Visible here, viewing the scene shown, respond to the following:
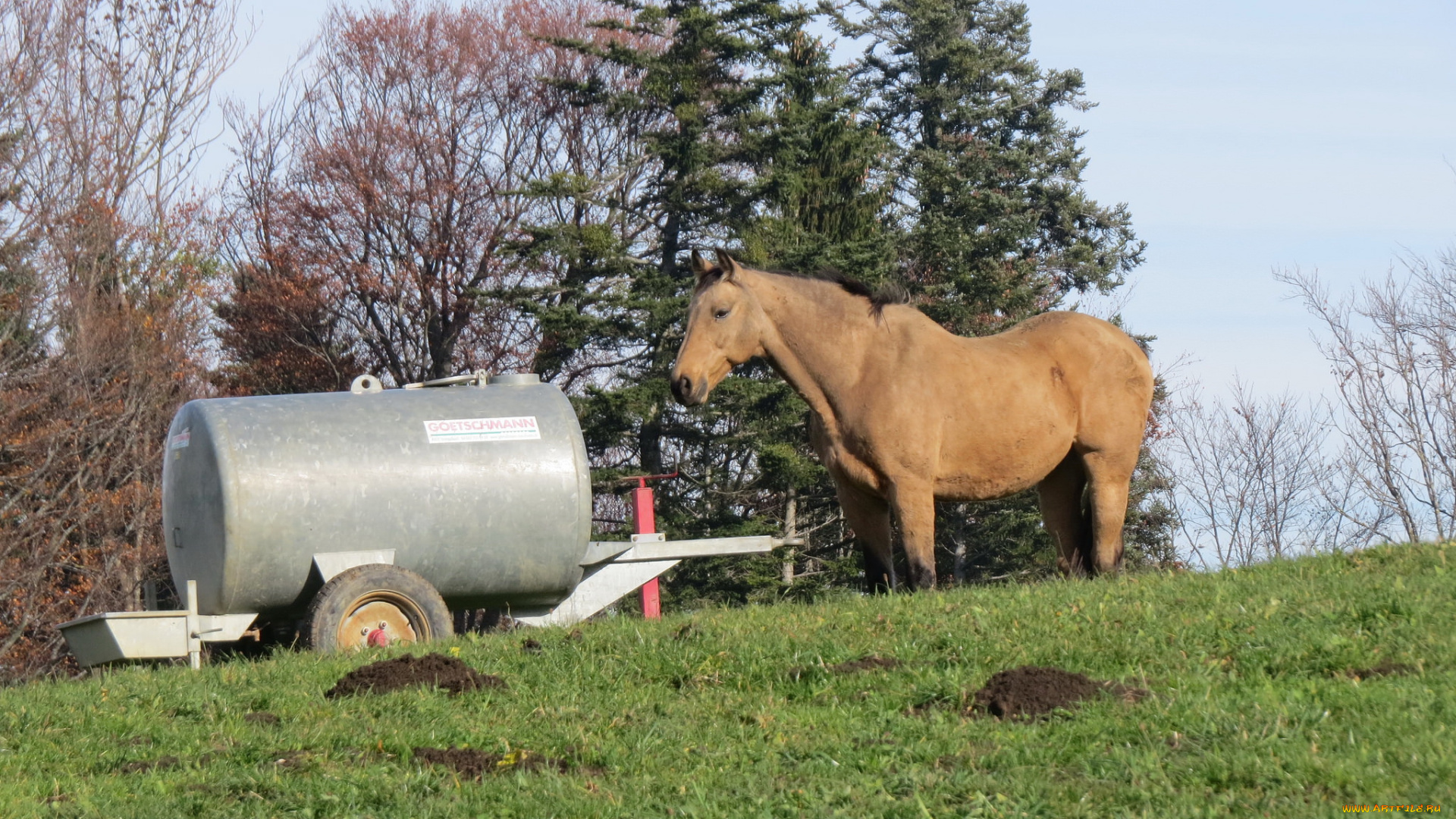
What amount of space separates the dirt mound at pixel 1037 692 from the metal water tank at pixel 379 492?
5791 millimetres

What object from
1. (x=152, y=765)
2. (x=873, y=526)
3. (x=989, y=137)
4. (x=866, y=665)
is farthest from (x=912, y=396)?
(x=989, y=137)

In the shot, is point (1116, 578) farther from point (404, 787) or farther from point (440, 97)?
point (440, 97)

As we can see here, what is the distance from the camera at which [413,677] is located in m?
7.44

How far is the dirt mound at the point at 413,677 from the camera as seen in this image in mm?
7312

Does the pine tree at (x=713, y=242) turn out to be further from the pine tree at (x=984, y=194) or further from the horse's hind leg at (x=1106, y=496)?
the horse's hind leg at (x=1106, y=496)

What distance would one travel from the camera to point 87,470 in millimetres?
27453

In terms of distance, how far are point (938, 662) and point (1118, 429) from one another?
460cm

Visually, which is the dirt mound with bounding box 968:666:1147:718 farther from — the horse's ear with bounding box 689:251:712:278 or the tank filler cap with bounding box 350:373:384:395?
the tank filler cap with bounding box 350:373:384:395

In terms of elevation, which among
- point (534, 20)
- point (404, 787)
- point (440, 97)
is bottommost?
point (404, 787)

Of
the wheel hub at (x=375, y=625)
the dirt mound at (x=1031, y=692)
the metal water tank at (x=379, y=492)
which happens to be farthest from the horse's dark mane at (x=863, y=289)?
the dirt mound at (x=1031, y=692)

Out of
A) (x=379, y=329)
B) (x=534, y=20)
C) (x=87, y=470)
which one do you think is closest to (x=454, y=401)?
(x=87, y=470)

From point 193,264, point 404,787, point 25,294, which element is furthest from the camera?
point 193,264

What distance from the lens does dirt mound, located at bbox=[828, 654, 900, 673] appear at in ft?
22.5

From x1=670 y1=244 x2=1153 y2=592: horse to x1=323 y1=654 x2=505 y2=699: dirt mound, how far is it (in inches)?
118
